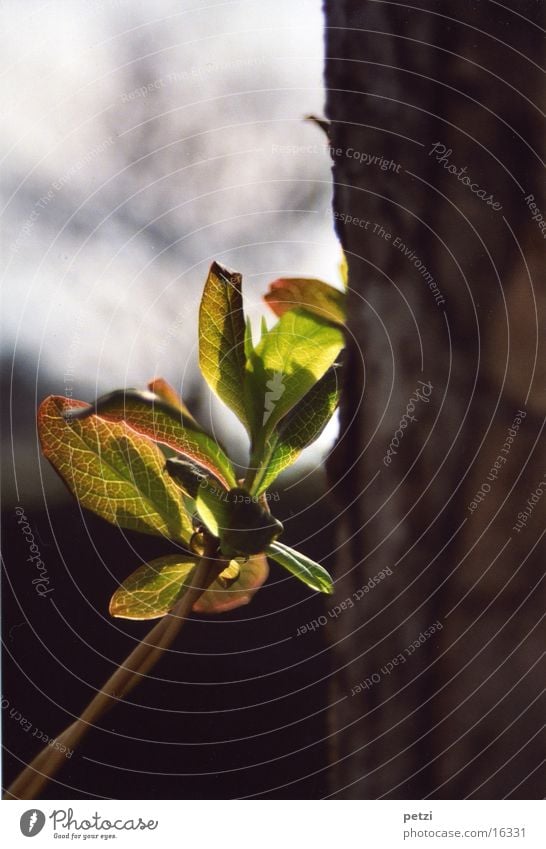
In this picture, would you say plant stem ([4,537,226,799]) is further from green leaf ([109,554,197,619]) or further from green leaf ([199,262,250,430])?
green leaf ([199,262,250,430])

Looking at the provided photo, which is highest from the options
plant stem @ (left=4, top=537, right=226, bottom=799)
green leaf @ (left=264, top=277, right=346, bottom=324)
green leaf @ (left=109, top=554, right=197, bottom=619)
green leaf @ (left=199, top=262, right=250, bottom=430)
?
green leaf @ (left=264, top=277, right=346, bottom=324)

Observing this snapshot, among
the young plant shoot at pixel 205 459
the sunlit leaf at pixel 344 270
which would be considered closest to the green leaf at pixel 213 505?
the young plant shoot at pixel 205 459

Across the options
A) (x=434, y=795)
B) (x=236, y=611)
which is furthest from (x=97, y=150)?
(x=434, y=795)

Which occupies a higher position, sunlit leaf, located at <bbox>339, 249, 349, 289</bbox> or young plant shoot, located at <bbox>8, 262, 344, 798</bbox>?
sunlit leaf, located at <bbox>339, 249, 349, 289</bbox>

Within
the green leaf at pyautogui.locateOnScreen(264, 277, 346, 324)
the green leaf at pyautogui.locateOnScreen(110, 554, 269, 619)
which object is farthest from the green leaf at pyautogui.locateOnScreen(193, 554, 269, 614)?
the green leaf at pyautogui.locateOnScreen(264, 277, 346, 324)
